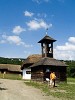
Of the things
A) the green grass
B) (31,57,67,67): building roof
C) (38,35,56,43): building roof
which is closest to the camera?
the green grass

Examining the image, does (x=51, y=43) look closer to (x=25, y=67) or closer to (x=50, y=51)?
(x=50, y=51)

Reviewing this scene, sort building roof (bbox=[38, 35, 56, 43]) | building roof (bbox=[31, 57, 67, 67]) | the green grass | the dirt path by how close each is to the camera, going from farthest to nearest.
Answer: building roof (bbox=[38, 35, 56, 43]) < building roof (bbox=[31, 57, 67, 67]) < the green grass < the dirt path

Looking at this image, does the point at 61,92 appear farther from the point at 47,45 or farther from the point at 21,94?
the point at 47,45

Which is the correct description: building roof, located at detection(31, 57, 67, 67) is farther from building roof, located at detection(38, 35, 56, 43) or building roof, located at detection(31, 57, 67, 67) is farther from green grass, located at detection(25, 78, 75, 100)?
Result: green grass, located at detection(25, 78, 75, 100)

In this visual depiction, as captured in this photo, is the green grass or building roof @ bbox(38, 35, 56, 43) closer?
the green grass

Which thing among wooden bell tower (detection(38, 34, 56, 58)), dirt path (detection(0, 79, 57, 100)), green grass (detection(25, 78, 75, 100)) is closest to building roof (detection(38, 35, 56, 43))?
wooden bell tower (detection(38, 34, 56, 58))

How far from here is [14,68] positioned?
99812 millimetres

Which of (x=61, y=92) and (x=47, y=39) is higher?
(x=47, y=39)

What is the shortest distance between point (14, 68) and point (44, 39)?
159ft

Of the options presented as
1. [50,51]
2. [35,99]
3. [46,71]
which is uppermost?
[50,51]

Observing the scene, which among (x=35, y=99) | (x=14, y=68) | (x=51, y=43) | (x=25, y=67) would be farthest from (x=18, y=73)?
(x=35, y=99)

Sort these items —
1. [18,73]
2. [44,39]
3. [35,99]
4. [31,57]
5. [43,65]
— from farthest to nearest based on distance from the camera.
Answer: [18,73], [31,57], [44,39], [43,65], [35,99]

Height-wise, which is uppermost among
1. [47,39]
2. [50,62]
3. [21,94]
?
[47,39]

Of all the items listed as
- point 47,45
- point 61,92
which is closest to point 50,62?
point 47,45
